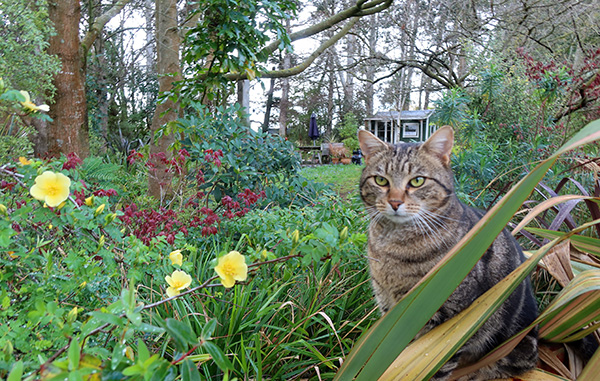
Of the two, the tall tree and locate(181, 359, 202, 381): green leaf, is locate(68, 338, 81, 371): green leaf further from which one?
the tall tree

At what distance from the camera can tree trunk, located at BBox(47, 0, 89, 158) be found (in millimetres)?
4992

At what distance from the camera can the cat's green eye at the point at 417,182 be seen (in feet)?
6.49

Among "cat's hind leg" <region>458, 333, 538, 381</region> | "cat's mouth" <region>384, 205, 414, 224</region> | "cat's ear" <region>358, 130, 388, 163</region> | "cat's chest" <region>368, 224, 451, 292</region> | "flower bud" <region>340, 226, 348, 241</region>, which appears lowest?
"cat's hind leg" <region>458, 333, 538, 381</region>

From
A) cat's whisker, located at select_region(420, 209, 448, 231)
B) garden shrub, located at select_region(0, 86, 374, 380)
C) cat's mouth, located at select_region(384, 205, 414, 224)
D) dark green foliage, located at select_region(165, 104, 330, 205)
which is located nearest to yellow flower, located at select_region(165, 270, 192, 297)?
garden shrub, located at select_region(0, 86, 374, 380)

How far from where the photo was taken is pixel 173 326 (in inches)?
26.8

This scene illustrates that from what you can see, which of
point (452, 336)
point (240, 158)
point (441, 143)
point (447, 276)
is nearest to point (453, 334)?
point (452, 336)

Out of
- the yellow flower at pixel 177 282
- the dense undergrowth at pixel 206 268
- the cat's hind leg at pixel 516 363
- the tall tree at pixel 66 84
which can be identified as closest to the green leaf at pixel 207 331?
the dense undergrowth at pixel 206 268

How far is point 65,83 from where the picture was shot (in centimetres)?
504

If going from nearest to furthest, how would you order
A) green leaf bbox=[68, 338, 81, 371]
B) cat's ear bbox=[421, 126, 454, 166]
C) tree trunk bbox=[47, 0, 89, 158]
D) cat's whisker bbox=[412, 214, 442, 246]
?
green leaf bbox=[68, 338, 81, 371] → cat's whisker bbox=[412, 214, 442, 246] → cat's ear bbox=[421, 126, 454, 166] → tree trunk bbox=[47, 0, 89, 158]

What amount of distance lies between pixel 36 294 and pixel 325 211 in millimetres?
1779

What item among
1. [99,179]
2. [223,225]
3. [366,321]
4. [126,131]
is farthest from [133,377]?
[126,131]

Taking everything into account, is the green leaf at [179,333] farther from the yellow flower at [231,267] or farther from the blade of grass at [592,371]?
the blade of grass at [592,371]

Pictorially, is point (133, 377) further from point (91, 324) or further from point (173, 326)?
point (91, 324)

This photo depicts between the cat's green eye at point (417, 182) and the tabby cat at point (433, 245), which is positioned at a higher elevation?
the cat's green eye at point (417, 182)
